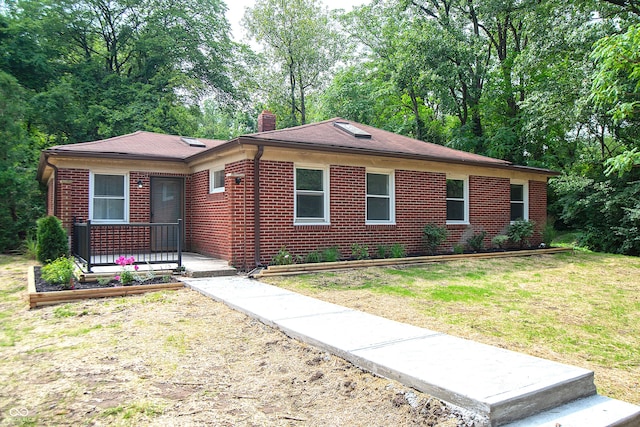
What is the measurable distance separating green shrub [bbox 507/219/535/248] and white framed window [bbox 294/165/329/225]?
23.5 ft

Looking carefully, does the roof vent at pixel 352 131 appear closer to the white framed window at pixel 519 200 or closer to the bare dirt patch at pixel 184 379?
the white framed window at pixel 519 200

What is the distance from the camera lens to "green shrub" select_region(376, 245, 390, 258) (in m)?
11.4

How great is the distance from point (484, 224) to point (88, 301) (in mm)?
11405

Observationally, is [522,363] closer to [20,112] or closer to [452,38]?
[20,112]

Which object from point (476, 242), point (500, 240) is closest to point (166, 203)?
point (476, 242)

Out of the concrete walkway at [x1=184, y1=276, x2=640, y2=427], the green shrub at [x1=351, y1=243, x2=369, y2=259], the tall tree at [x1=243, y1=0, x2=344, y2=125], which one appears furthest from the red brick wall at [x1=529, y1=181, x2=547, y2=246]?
the tall tree at [x1=243, y1=0, x2=344, y2=125]

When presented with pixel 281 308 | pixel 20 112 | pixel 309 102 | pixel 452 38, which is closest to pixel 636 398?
pixel 281 308

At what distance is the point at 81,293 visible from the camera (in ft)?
23.7

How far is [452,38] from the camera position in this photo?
20.7m

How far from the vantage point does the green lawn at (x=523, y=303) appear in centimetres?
450

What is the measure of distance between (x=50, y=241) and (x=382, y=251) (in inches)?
307

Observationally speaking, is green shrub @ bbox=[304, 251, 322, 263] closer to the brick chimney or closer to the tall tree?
the brick chimney

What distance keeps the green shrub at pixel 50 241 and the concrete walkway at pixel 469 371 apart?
21.8 feet

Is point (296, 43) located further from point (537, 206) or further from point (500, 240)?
point (500, 240)
